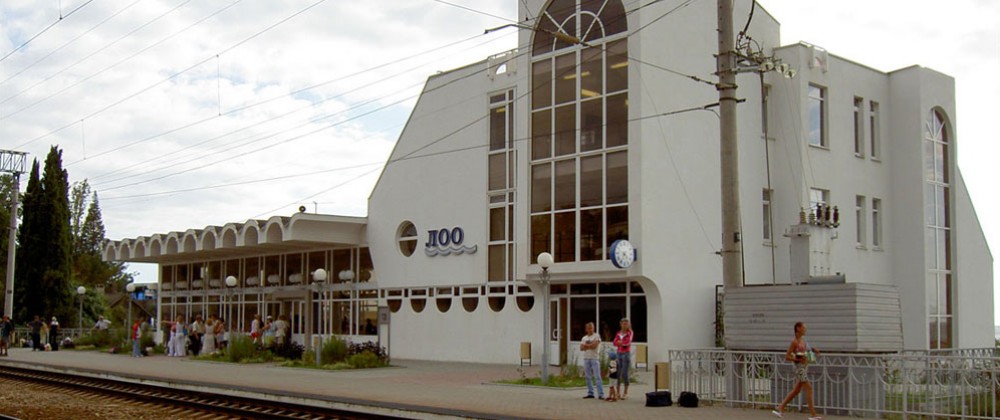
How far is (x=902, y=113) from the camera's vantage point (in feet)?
117

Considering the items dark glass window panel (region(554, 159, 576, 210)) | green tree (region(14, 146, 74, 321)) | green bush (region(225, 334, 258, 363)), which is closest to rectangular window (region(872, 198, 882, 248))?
dark glass window panel (region(554, 159, 576, 210))

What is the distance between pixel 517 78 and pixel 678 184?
6624 mm

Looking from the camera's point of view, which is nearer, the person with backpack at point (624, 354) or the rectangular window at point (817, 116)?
the person with backpack at point (624, 354)

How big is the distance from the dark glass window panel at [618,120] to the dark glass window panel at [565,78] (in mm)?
1503

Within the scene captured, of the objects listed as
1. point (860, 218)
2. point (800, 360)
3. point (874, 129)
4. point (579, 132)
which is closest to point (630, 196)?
point (579, 132)

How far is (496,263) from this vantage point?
33781mm

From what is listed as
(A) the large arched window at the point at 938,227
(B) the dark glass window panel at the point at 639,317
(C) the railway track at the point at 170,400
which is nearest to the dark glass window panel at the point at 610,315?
(B) the dark glass window panel at the point at 639,317

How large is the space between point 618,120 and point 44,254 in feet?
134

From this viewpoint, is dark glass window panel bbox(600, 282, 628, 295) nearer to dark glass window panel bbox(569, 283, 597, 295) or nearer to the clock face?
dark glass window panel bbox(569, 283, 597, 295)

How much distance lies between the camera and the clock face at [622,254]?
2827 cm

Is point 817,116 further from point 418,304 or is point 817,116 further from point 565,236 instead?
point 418,304

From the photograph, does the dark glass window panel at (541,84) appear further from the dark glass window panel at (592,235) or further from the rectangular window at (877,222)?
the rectangular window at (877,222)

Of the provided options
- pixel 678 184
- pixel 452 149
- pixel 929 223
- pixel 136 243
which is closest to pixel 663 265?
pixel 678 184

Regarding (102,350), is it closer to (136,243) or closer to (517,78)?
(136,243)
